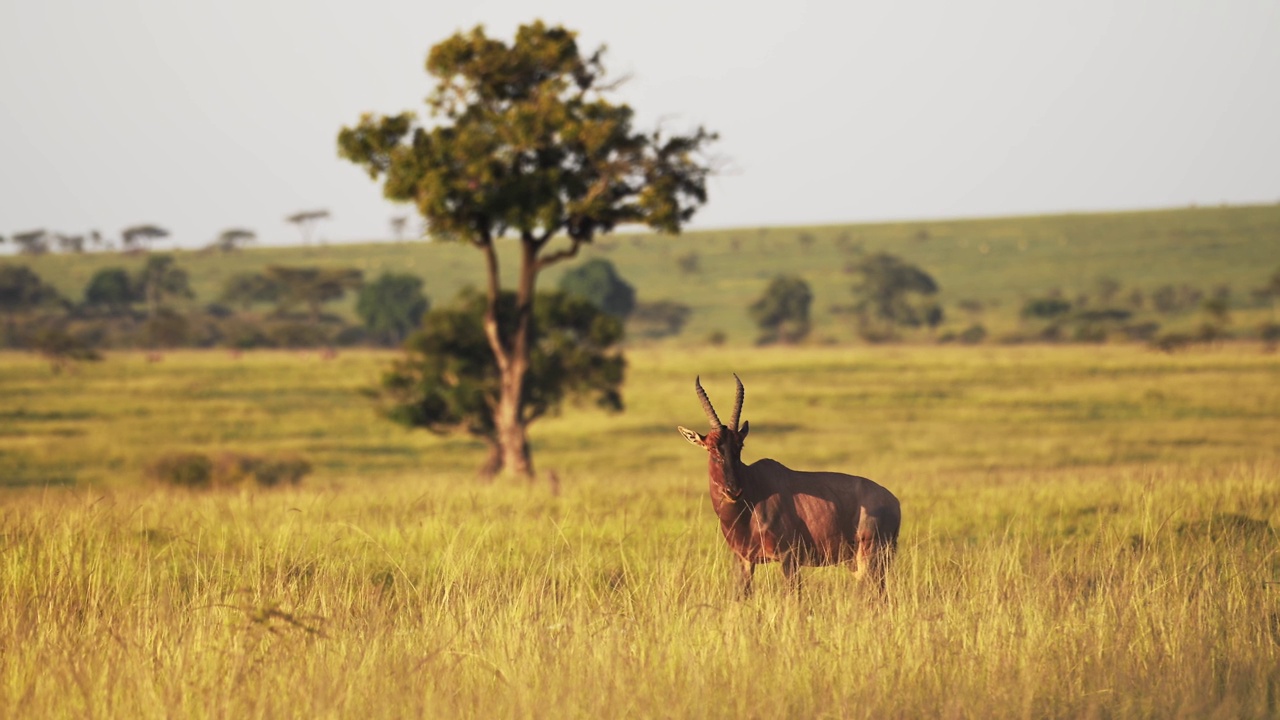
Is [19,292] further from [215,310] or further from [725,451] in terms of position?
[725,451]

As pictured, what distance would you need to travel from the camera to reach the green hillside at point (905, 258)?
416 ft

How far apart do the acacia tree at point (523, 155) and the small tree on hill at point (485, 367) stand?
5391mm

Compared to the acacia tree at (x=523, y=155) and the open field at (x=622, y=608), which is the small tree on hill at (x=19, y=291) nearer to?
the acacia tree at (x=523, y=155)

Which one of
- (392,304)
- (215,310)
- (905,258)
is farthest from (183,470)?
(905,258)

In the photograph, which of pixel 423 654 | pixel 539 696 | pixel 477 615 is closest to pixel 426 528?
pixel 477 615

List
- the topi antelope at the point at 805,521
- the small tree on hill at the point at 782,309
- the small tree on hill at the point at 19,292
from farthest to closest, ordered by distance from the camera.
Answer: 1. the small tree on hill at the point at 782,309
2. the small tree on hill at the point at 19,292
3. the topi antelope at the point at 805,521

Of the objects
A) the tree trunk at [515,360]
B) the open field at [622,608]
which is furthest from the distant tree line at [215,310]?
the open field at [622,608]

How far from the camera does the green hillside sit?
416ft

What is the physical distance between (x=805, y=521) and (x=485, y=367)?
69.1 feet

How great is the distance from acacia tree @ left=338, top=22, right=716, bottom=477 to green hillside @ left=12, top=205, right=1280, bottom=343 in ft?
284

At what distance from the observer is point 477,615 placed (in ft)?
24.2

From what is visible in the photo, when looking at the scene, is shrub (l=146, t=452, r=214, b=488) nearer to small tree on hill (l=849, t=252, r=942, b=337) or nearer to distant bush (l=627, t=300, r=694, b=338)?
small tree on hill (l=849, t=252, r=942, b=337)

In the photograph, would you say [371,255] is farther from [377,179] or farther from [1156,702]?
[1156,702]

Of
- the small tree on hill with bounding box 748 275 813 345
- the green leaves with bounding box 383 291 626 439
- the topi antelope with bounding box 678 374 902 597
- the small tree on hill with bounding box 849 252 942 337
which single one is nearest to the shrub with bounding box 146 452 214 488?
the green leaves with bounding box 383 291 626 439
